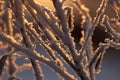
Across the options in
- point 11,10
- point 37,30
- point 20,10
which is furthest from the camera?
point 37,30

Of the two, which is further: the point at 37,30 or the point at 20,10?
the point at 37,30

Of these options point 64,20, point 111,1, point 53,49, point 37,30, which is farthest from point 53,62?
point 111,1

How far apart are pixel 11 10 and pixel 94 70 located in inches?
19.9

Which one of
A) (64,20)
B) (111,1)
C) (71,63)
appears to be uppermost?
(111,1)

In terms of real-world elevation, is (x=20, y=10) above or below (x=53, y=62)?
above

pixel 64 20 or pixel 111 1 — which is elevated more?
pixel 111 1

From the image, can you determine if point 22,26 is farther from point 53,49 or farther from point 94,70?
point 94,70

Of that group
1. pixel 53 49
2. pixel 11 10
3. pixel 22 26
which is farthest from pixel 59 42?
pixel 11 10

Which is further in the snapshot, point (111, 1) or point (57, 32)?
point (111, 1)

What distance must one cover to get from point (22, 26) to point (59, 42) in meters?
0.17

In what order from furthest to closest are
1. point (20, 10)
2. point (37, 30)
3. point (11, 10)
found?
point (37, 30), point (11, 10), point (20, 10)

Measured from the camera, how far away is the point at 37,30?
1.64 metres

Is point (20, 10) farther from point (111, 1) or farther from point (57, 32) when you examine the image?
point (111, 1)

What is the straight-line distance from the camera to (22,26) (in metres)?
1.41
